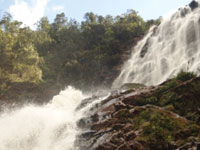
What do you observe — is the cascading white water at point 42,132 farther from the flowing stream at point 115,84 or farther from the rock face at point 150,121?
the rock face at point 150,121

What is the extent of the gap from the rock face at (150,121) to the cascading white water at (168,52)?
7.97m

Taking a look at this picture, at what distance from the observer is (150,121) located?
447 inches

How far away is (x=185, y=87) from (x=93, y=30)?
33911mm

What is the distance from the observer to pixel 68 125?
15195 mm

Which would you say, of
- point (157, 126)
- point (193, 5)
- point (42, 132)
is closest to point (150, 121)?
point (157, 126)

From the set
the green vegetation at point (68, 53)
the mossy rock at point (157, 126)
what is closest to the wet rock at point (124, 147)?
the mossy rock at point (157, 126)

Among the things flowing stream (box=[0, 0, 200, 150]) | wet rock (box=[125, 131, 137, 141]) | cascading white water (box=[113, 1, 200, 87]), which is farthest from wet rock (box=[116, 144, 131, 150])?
cascading white water (box=[113, 1, 200, 87])

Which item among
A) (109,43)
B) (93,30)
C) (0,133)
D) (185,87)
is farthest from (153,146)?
(93,30)

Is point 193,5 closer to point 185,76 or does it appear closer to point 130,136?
point 185,76

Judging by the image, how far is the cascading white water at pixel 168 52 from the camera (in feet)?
78.9

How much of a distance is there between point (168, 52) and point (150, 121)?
16.7 meters

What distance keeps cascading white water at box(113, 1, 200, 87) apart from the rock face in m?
7.97

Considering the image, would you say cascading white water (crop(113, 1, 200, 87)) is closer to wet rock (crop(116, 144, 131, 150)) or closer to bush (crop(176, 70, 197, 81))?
bush (crop(176, 70, 197, 81))

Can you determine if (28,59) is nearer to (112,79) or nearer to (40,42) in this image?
(112,79)
